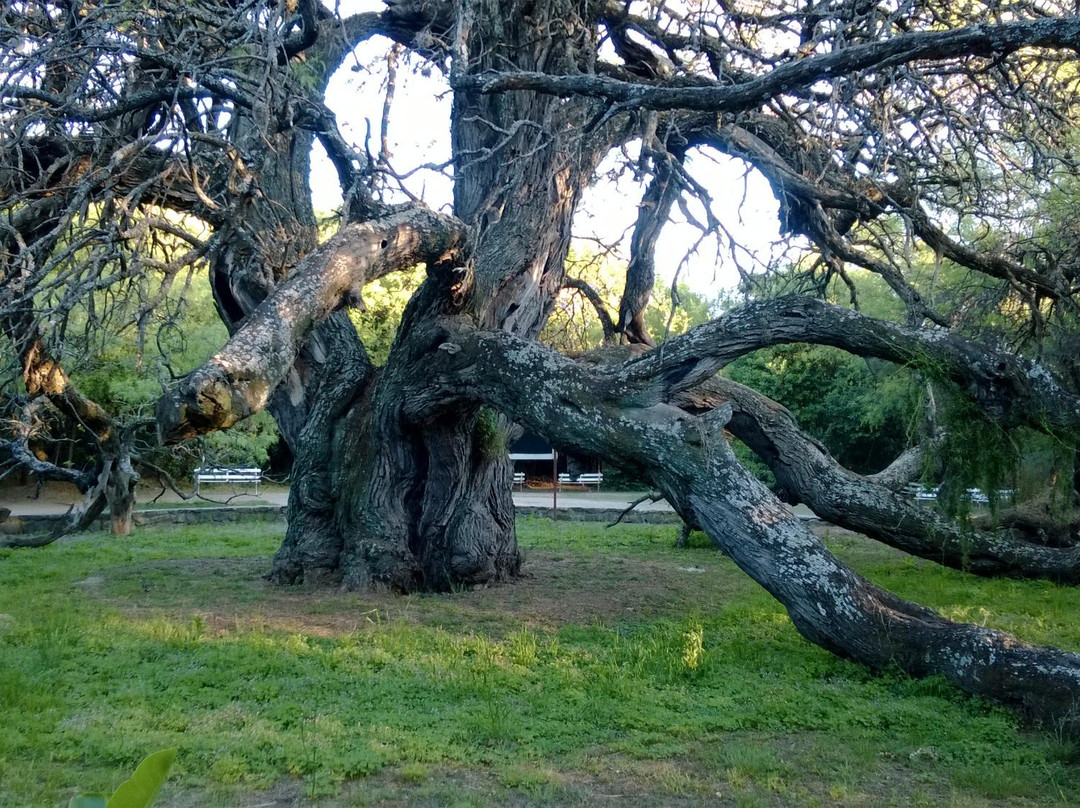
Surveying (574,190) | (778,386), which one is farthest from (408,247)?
(778,386)

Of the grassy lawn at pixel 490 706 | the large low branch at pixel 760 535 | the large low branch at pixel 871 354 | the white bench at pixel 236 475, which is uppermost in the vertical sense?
the large low branch at pixel 871 354

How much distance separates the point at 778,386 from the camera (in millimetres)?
28906

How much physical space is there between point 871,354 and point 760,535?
1.82m

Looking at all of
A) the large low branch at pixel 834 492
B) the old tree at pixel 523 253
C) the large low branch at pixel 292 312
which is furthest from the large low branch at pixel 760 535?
the large low branch at pixel 834 492

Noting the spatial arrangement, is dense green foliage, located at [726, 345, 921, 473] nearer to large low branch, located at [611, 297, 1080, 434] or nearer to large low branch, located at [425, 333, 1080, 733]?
large low branch, located at [611, 297, 1080, 434]

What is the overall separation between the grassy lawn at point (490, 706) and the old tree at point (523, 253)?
66 cm

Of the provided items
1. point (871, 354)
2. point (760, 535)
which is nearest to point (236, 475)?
point (871, 354)

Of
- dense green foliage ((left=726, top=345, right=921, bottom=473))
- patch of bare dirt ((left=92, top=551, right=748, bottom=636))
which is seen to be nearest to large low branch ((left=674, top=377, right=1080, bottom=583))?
patch of bare dirt ((left=92, top=551, right=748, bottom=636))

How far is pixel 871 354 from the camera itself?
7383mm

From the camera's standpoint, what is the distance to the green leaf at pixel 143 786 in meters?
0.90

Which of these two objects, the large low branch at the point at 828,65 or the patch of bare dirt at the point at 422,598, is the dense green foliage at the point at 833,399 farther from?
the large low branch at the point at 828,65

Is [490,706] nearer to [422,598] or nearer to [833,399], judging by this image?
[422,598]

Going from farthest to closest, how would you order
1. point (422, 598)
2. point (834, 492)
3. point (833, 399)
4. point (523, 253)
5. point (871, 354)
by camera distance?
point (833, 399)
point (523, 253)
point (834, 492)
point (422, 598)
point (871, 354)

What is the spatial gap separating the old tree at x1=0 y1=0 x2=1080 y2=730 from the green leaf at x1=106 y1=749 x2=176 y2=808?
13.7 ft
